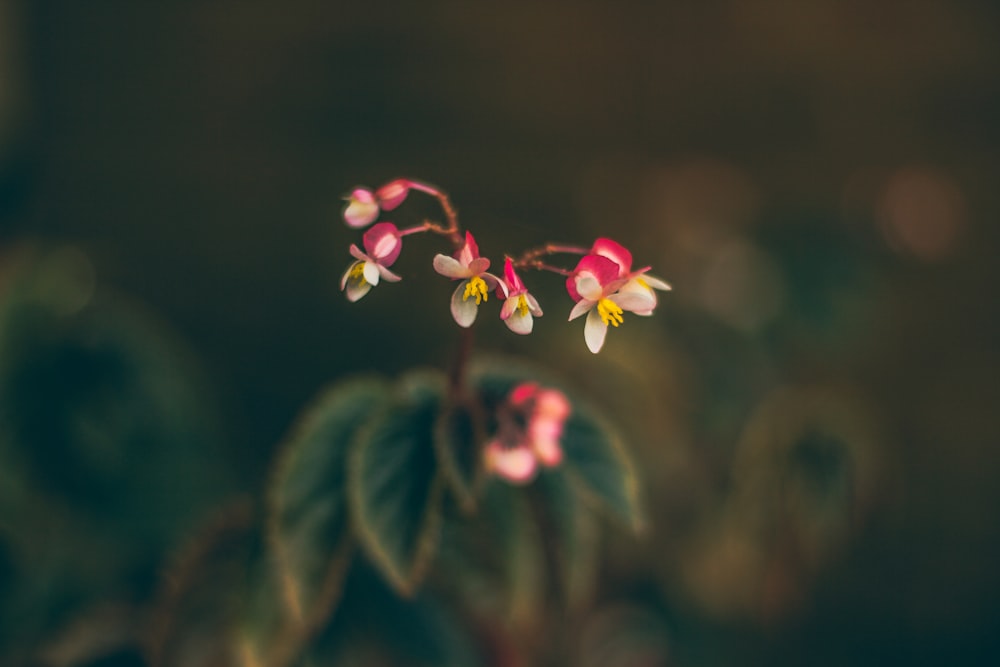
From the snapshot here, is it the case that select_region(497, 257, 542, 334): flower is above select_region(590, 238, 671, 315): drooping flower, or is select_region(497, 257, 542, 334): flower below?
below

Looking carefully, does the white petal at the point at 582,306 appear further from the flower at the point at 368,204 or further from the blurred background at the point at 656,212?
the blurred background at the point at 656,212

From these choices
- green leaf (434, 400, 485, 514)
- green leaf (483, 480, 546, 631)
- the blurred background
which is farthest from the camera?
the blurred background

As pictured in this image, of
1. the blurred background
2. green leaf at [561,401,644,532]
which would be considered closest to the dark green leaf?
green leaf at [561,401,644,532]

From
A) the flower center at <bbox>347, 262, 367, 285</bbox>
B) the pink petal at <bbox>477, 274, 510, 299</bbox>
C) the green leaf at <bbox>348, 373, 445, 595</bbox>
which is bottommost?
the green leaf at <bbox>348, 373, 445, 595</bbox>

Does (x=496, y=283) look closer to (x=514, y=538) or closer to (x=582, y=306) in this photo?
(x=582, y=306)

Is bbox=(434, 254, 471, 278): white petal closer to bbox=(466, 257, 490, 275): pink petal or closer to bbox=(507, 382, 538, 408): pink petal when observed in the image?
bbox=(466, 257, 490, 275): pink petal

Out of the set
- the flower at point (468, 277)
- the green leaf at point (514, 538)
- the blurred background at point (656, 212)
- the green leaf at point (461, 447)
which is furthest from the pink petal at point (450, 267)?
the blurred background at point (656, 212)

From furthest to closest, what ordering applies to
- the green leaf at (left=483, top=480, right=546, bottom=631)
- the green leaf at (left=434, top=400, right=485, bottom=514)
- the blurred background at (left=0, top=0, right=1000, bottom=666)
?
1. the blurred background at (left=0, top=0, right=1000, bottom=666)
2. the green leaf at (left=483, top=480, right=546, bottom=631)
3. the green leaf at (left=434, top=400, right=485, bottom=514)

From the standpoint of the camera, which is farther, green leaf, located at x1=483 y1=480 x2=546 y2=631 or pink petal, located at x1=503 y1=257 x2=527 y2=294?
green leaf, located at x1=483 y1=480 x2=546 y2=631
